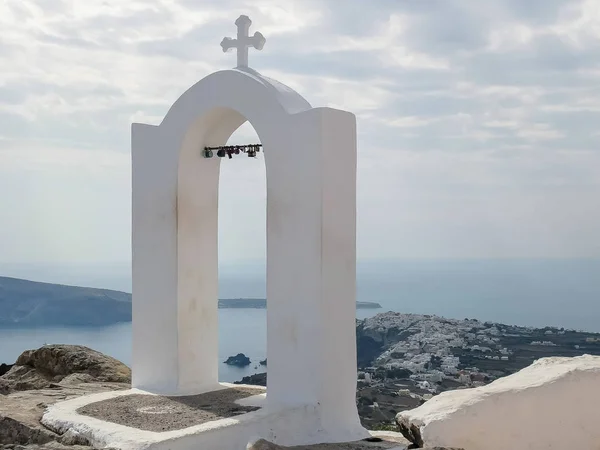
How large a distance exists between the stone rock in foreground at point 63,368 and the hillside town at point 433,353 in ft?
10.8

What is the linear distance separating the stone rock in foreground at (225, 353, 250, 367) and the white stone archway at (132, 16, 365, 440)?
174 cm

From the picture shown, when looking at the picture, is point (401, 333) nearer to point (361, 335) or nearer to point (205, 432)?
point (361, 335)

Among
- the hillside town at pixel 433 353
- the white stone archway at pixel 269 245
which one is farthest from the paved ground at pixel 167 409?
the hillside town at pixel 433 353

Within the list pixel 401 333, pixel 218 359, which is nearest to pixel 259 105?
pixel 218 359

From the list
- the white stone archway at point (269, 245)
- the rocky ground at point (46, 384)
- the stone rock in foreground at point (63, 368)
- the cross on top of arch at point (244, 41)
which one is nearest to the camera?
the rocky ground at point (46, 384)

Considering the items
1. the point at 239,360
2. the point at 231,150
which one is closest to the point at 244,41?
the point at 231,150

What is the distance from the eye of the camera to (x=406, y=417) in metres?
6.78

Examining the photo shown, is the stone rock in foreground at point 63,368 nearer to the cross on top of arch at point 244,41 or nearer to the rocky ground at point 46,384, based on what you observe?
the rocky ground at point 46,384

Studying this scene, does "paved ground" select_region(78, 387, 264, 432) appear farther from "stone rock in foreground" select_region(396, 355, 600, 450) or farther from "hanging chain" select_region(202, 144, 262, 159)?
"hanging chain" select_region(202, 144, 262, 159)

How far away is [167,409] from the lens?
25.0 feet

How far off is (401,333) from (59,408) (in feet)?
27.1

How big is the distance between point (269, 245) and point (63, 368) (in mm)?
4124

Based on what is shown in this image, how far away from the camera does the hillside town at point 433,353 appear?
11.1 m

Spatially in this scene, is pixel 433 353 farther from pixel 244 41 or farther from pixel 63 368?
pixel 244 41
